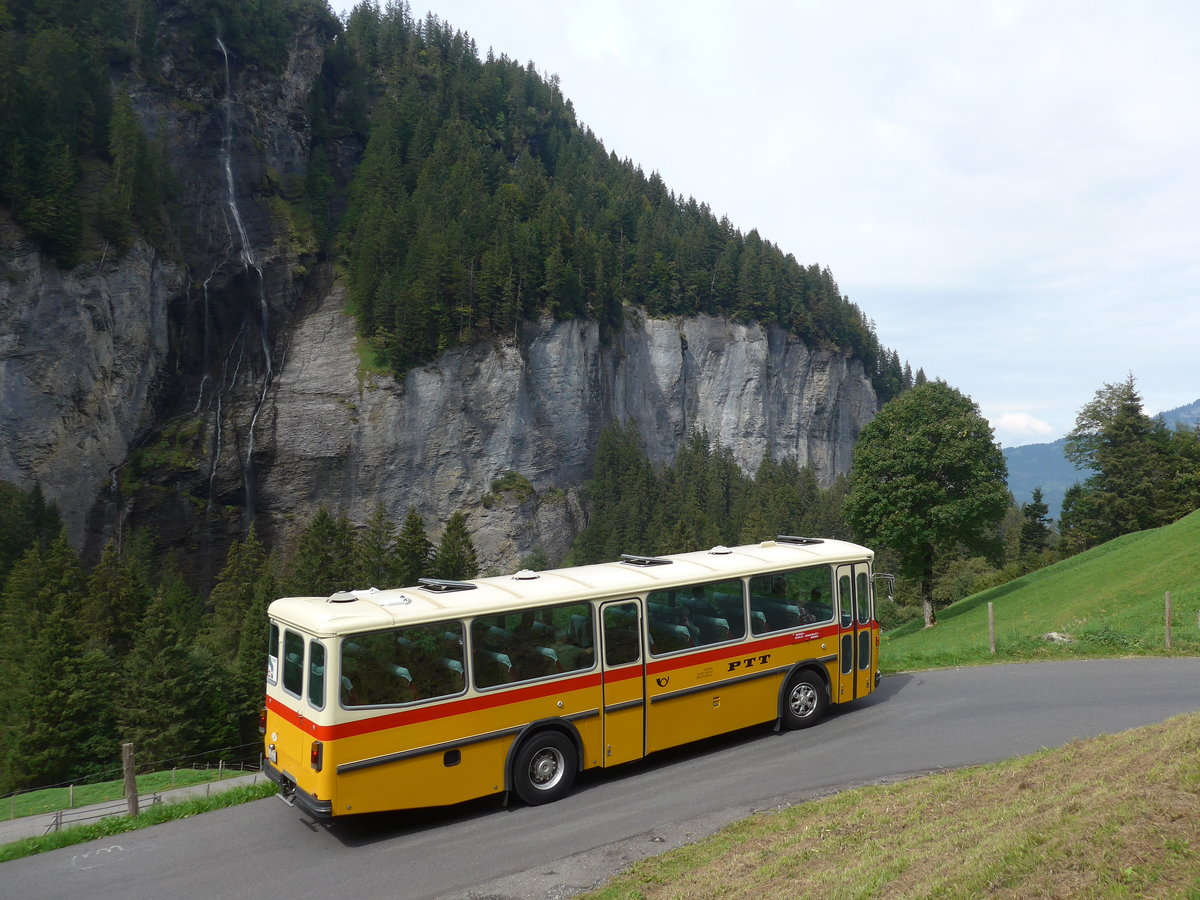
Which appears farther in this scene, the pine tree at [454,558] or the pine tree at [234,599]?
the pine tree at [454,558]

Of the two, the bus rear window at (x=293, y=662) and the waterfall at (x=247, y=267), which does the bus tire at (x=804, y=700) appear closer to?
the bus rear window at (x=293, y=662)

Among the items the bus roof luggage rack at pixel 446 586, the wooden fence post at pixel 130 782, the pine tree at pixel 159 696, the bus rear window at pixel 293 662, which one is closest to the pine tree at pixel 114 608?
the pine tree at pixel 159 696

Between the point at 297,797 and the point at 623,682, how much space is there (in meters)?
4.71

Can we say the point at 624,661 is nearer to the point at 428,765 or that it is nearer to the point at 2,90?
the point at 428,765

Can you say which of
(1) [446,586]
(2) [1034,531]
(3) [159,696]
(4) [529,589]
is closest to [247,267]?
(3) [159,696]

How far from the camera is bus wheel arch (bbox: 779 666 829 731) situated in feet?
43.9

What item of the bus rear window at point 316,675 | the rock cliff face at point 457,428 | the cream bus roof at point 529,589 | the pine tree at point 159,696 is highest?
the rock cliff face at point 457,428

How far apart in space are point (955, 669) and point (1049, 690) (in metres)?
2.64

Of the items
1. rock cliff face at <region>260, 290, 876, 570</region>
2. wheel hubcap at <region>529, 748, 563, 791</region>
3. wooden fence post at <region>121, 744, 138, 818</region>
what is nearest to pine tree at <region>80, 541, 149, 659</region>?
rock cliff face at <region>260, 290, 876, 570</region>

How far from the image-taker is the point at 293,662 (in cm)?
1043

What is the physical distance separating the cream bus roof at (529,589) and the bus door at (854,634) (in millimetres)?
369

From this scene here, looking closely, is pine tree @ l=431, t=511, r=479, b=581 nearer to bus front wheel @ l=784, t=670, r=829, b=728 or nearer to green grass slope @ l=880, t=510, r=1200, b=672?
green grass slope @ l=880, t=510, r=1200, b=672

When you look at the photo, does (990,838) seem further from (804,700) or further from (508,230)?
(508,230)

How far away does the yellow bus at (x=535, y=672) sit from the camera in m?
9.75
